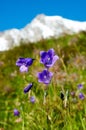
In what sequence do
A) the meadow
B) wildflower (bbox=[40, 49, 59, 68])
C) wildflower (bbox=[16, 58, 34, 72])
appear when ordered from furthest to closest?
the meadow, wildflower (bbox=[16, 58, 34, 72]), wildflower (bbox=[40, 49, 59, 68])

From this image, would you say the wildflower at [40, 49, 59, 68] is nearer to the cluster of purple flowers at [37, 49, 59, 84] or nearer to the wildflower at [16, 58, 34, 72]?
the cluster of purple flowers at [37, 49, 59, 84]

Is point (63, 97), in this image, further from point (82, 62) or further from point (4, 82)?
point (4, 82)

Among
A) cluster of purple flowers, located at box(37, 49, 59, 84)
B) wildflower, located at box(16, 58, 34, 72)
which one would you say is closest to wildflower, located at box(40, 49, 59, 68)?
cluster of purple flowers, located at box(37, 49, 59, 84)

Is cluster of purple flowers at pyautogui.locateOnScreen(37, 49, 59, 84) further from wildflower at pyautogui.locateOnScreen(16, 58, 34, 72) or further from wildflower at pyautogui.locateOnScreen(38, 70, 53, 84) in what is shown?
wildflower at pyautogui.locateOnScreen(16, 58, 34, 72)

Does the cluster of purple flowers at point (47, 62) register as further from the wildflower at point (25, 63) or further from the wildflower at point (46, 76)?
the wildflower at point (25, 63)

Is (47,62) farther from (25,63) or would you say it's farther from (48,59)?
(25,63)

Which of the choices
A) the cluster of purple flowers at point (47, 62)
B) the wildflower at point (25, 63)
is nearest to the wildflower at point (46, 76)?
the cluster of purple flowers at point (47, 62)

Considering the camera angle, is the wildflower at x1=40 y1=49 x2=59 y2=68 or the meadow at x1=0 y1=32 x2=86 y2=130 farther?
the meadow at x1=0 y1=32 x2=86 y2=130

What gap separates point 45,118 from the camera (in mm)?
3746

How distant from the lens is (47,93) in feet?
11.7

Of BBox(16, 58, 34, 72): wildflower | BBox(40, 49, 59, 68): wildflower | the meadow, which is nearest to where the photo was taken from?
BBox(40, 49, 59, 68): wildflower

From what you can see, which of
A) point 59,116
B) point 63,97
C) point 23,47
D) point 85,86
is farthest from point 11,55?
point 63,97

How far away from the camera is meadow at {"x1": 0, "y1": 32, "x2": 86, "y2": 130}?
3.60m

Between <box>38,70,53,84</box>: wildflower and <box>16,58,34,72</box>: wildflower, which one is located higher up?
<box>16,58,34,72</box>: wildflower
